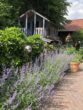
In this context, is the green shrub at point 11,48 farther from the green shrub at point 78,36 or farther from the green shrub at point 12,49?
the green shrub at point 78,36

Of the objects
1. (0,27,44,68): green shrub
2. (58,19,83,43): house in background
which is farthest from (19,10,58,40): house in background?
(0,27,44,68): green shrub

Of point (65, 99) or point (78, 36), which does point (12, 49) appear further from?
point (78, 36)

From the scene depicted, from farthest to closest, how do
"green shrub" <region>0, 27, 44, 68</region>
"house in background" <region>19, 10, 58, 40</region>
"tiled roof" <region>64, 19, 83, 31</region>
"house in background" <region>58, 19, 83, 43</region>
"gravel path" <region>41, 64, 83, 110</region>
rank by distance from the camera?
1. "tiled roof" <region>64, 19, 83, 31</region>
2. "house in background" <region>58, 19, 83, 43</region>
3. "house in background" <region>19, 10, 58, 40</region>
4. "green shrub" <region>0, 27, 44, 68</region>
5. "gravel path" <region>41, 64, 83, 110</region>

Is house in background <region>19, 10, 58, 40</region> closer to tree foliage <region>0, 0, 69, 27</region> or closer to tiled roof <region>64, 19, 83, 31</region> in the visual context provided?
Answer: tree foliage <region>0, 0, 69, 27</region>

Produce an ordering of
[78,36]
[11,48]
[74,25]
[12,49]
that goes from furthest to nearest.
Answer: [74,25] → [78,36] → [12,49] → [11,48]

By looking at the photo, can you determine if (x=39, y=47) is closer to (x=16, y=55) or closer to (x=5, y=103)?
(x=16, y=55)

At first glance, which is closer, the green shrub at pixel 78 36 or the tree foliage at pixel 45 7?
the tree foliage at pixel 45 7

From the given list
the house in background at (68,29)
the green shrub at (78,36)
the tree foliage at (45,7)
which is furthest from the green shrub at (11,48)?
the house in background at (68,29)

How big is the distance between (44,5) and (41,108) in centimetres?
4077

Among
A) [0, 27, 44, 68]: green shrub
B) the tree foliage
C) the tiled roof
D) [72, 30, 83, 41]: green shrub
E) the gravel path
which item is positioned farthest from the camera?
the tiled roof

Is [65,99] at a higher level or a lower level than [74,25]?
higher

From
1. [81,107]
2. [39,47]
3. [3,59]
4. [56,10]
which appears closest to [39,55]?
[39,47]

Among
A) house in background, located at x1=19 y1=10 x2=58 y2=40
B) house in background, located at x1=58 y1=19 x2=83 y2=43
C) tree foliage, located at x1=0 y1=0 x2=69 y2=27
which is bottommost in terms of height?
house in background, located at x1=58 y1=19 x2=83 y2=43

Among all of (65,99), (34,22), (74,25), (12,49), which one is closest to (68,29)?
(74,25)
